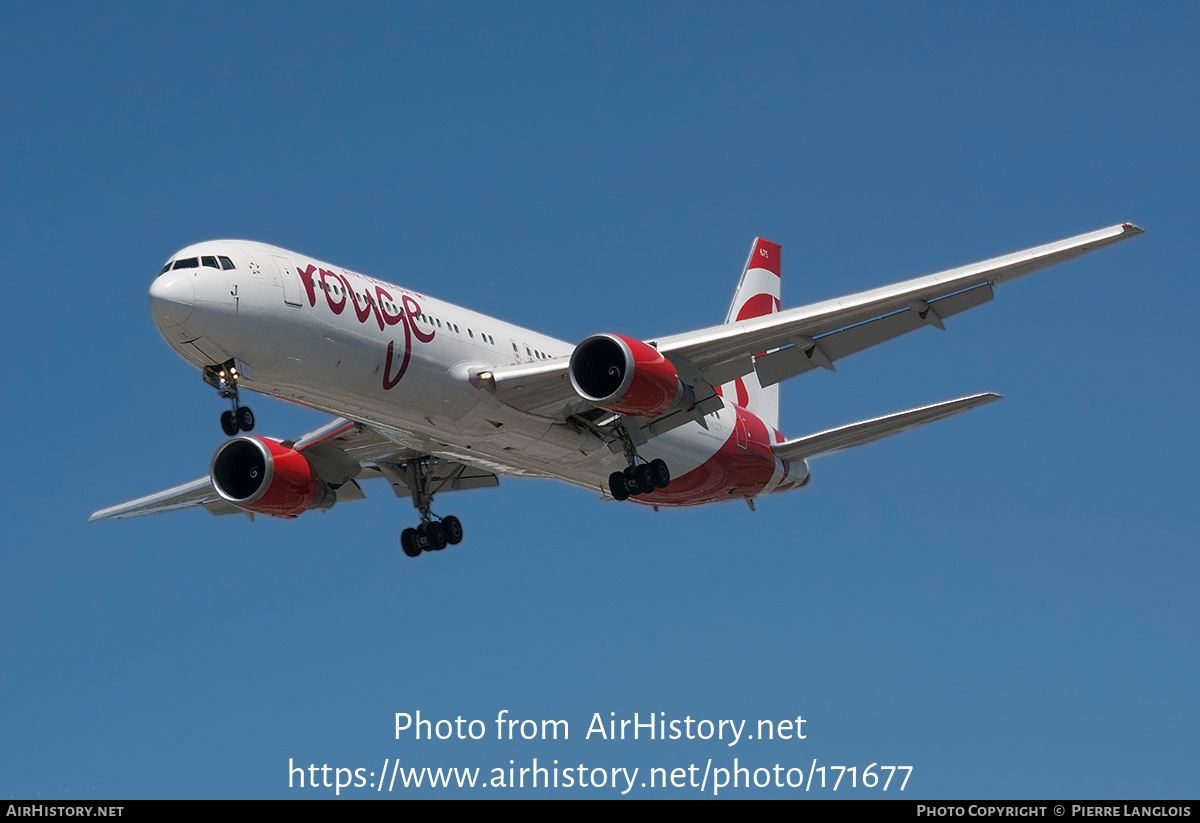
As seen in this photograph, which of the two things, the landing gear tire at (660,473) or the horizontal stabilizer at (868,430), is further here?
the landing gear tire at (660,473)

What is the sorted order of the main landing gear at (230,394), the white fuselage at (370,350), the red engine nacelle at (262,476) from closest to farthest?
the white fuselage at (370,350) < the main landing gear at (230,394) < the red engine nacelle at (262,476)

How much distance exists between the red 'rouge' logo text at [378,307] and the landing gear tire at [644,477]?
6328 mm

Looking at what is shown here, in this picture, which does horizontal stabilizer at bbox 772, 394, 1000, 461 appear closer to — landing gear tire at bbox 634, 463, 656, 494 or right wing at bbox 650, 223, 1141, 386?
right wing at bbox 650, 223, 1141, 386

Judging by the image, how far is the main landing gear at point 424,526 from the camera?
113ft

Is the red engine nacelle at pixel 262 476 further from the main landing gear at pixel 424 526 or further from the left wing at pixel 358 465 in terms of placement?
the main landing gear at pixel 424 526

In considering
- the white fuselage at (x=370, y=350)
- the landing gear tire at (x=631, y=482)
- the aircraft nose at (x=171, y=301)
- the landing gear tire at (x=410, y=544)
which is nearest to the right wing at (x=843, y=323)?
the landing gear tire at (x=631, y=482)

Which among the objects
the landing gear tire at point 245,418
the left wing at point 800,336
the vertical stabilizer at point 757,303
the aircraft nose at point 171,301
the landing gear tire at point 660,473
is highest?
the vertical stabilizer at point 757,303

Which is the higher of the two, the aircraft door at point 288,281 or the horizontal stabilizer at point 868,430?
the horizontal stabilizer at point 868,430

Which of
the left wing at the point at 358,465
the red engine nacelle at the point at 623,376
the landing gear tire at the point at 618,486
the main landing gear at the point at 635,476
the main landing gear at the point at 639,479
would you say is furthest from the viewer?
the left wing at the point at 358,465

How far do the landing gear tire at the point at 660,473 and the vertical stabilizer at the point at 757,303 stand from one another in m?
6.83

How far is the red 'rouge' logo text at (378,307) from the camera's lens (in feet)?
88.0

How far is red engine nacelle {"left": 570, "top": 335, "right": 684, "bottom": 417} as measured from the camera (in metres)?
28.0

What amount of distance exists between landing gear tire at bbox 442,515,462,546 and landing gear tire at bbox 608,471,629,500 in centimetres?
467

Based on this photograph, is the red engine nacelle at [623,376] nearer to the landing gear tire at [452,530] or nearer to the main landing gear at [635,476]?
the main landing gear at [635,476]
